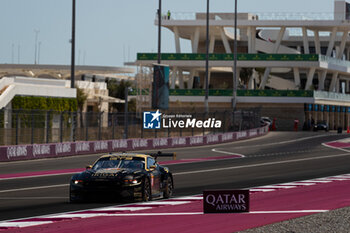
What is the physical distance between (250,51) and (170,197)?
258 feet

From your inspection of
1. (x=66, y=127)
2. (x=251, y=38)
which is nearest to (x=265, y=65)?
(x=251, y=38)

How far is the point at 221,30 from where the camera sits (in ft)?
319

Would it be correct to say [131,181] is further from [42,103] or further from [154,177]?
[42,103]

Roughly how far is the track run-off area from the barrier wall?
70cm

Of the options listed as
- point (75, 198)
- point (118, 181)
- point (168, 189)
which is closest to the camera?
point (118, 181)

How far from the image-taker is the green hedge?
6050cm

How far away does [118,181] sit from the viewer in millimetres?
17906

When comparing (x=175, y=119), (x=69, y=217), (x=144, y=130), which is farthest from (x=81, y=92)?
(x=69, y=217)

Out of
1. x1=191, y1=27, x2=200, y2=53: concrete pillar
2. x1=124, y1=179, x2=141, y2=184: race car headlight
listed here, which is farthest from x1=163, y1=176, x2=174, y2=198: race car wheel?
x1=191, y1=27, x2=200, y2=53: concrete pillar

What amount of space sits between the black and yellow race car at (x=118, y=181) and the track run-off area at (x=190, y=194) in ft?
0.97

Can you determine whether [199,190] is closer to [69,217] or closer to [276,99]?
[69,217]

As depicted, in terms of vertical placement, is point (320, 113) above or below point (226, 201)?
below

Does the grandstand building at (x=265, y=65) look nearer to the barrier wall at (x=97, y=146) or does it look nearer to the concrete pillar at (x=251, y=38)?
the concrete pillar at (x=251, y=38)

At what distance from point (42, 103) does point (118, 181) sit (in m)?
45.9
